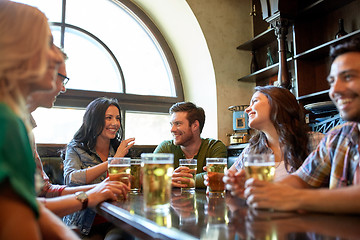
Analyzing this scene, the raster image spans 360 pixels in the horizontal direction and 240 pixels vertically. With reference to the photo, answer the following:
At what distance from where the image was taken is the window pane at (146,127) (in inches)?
165

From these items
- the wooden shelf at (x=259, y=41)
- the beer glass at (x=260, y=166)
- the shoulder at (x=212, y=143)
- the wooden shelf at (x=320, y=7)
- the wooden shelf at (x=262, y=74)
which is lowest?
the beer glass at (x=260, y=166)

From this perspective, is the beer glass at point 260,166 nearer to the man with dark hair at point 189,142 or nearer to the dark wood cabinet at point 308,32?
the man with dark hair at point 189,142

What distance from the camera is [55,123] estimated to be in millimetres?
3777

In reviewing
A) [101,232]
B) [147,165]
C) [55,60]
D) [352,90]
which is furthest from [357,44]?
[101,232]

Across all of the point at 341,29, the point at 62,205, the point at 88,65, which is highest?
the point at 341,29

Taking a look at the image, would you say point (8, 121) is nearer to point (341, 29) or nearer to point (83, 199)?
point (83, 199)

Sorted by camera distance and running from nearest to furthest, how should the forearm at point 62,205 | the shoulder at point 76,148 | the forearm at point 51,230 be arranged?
the forearm at point 51,230, the forearm at point 62,205, the shoulder at point 76,148

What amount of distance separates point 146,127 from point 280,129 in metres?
2.57

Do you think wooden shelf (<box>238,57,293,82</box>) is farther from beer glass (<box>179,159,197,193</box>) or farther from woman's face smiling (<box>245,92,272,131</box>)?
beer glass (<box>179,159,197,193</box>)

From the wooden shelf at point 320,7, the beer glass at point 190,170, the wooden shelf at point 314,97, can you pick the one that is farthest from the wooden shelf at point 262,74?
the beer glass at point 190,170

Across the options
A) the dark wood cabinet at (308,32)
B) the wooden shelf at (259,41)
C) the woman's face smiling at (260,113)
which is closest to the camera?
the woman's face smiling at (260,113)

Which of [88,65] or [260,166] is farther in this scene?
[88,65]

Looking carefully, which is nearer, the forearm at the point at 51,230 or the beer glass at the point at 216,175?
the forearm at the point at 51,230

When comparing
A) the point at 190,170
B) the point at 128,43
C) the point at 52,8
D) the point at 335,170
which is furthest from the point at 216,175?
the point at 52,8
